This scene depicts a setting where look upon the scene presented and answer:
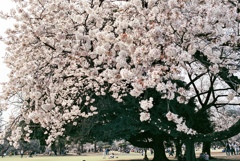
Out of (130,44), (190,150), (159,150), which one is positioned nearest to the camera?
(130,44)

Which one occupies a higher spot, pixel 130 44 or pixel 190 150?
pixel 130 44

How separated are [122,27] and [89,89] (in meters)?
6.08

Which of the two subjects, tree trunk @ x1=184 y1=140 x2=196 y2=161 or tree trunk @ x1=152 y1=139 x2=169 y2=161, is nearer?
tree trunk @ x1=184 y1=140 x2=196 y2=161

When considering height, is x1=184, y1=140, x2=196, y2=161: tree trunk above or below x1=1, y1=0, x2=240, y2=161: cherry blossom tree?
below

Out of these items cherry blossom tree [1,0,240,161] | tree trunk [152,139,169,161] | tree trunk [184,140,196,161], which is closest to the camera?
cherry blossom tree [1,0,240,161]

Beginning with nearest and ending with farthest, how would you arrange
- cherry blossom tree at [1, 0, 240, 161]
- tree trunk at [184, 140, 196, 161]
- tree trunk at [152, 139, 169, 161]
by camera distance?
cherry blossom tree at [1, 0, 240, 161], tree trunk at [184, 140, 196, 161], tree trunk at [152, 139, 169, 161]

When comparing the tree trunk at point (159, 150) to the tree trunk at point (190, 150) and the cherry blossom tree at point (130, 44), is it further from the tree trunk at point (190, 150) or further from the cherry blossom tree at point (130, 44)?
the cherry blossom tree at point (130, 44)

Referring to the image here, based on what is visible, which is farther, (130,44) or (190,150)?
(190,150)

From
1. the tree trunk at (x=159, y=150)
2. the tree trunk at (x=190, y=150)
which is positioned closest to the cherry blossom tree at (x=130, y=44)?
the tree trunk at (x=190, y=150)

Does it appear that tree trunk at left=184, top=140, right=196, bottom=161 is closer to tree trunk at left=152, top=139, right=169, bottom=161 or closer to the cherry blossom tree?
the cherry blossom tree

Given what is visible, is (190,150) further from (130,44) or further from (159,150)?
(130,44)

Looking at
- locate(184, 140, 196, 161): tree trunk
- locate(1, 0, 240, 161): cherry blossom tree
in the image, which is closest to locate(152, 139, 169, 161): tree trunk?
locate(184, 140, 196, 161): tree trunk

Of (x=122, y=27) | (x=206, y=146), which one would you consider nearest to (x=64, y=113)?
(x=122, y=27)

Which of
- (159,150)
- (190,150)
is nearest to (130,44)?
(190,150)
